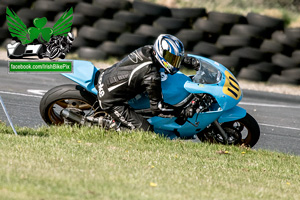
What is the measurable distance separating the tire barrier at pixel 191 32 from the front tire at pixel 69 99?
633cm

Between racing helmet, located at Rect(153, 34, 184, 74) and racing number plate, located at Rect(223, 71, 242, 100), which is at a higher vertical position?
racing helmet, located at Rect(153, 34, 184, 74)

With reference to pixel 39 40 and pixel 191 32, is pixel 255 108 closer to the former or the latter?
pixel 191 32

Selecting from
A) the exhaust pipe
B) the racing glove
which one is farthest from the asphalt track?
the racing glove

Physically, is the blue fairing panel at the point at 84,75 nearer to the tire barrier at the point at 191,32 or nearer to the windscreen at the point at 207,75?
the windscreen at the point at 207,75

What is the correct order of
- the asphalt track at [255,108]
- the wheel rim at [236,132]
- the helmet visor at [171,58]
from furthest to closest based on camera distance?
the asphalt track at [255,108], the wheel rim at [236,132], the helmet visor at [171,58]

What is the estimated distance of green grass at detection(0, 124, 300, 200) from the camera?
4551 millimetres

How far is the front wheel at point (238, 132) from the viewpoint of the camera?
7.34 m

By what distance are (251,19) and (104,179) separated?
945 centimetres

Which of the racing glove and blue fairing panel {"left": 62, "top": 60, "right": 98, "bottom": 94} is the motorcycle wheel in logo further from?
the racing glove

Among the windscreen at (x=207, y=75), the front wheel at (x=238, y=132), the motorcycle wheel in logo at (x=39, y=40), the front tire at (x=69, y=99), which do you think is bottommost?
the front wheel at (x=238, y=132)

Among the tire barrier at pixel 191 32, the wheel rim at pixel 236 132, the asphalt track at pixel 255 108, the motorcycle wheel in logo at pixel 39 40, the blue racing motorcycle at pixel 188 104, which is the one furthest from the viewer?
the tire barrier at pixel 191 32

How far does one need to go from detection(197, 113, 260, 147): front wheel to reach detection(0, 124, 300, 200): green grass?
21 cm

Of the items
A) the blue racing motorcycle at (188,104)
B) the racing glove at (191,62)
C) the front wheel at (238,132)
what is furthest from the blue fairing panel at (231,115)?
the racing glove at (191,62)

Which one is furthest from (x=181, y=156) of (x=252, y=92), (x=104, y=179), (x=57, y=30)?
(x=252, y=92)
